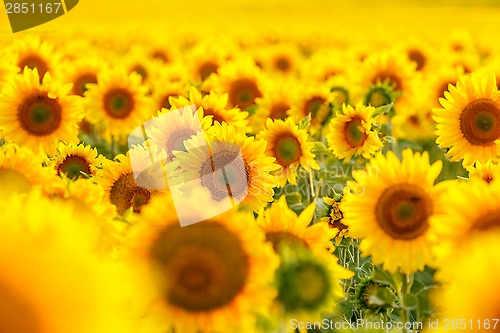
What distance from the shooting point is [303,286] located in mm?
1870

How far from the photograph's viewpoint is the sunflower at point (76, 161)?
3.46 meters

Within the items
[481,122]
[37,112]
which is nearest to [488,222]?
[481,122]

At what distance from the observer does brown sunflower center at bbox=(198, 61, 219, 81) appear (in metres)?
7.12

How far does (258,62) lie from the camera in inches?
324

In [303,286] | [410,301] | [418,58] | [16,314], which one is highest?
[16,314]

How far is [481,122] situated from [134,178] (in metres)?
1.99

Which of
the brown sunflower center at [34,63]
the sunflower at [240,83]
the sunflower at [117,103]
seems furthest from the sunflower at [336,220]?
the brown sunflower center at [34,63]

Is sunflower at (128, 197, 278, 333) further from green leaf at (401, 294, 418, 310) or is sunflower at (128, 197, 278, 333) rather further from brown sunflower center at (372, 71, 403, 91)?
brown sunflower center at (372, 71, 403, 91)

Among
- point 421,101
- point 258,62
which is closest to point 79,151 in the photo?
point 421,101

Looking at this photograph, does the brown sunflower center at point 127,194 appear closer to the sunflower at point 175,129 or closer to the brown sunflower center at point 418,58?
the sunflower at point 175,129

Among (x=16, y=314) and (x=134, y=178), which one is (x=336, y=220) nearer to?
(x=134, y=178)

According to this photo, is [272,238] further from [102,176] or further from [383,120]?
[383,120]

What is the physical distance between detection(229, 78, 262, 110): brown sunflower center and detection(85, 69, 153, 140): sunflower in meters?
0.68

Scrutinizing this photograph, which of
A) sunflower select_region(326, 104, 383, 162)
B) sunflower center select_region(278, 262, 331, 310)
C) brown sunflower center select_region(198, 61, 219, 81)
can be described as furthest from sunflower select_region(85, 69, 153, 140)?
sunflower center select_region(278, 262, 331, 310)
